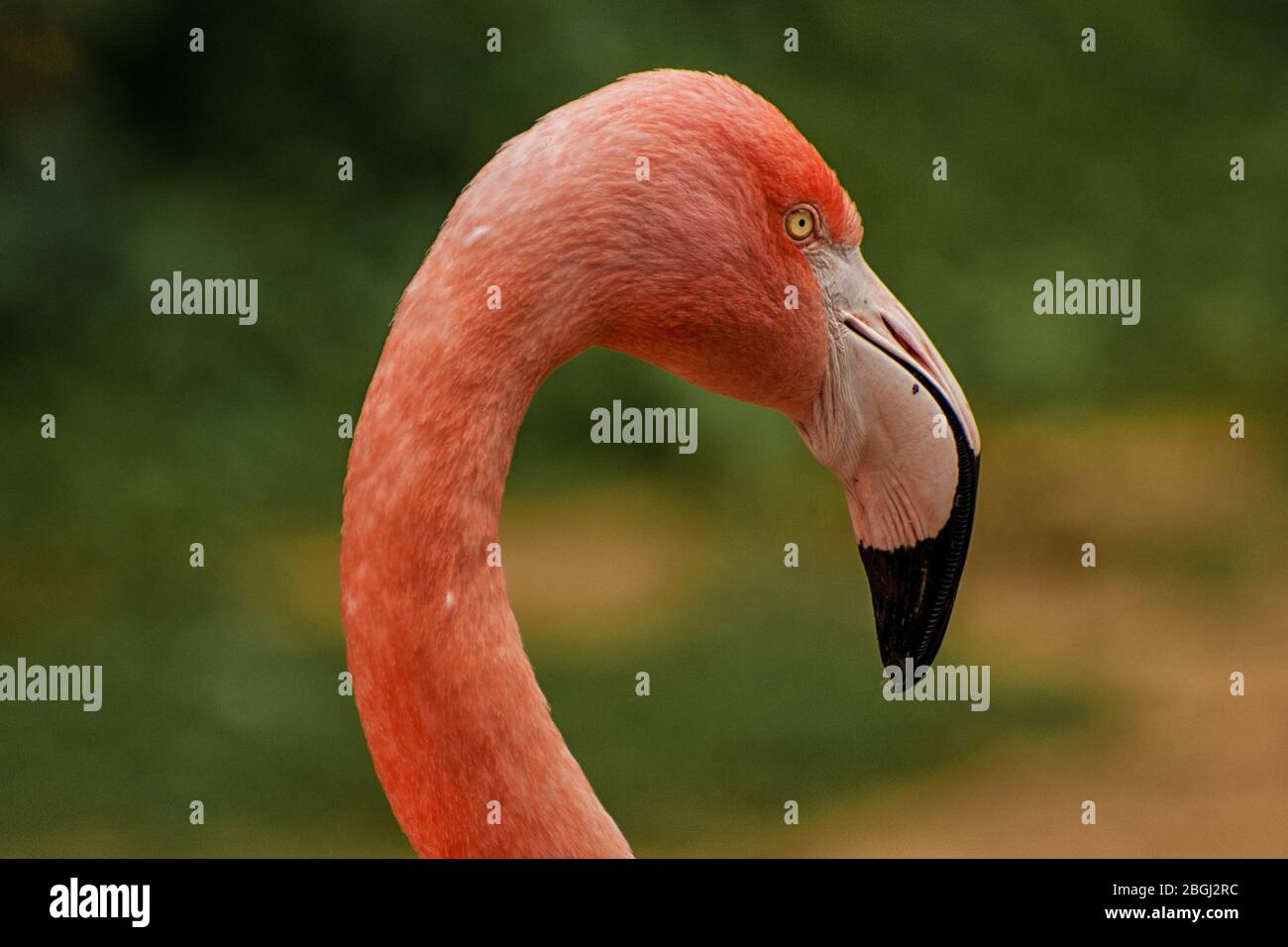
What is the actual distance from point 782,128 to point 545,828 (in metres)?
0.68

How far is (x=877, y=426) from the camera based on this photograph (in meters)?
1.54

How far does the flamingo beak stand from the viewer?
152cm

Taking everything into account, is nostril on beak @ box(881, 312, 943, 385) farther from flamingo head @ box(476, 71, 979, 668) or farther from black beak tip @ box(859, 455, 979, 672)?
black beak tip @ box(859, 455, 979, 672)

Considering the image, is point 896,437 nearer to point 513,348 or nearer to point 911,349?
point 911,349

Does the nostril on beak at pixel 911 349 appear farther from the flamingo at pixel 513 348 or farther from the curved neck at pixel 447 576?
the curved neck at pixel 447 576

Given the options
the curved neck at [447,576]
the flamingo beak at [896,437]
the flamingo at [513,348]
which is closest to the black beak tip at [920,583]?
the flamingo beak at [896,437]

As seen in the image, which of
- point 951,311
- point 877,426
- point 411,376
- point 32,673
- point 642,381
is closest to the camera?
point 411,376

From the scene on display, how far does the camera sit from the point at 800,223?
143cm

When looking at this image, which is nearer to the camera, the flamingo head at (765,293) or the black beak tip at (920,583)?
the flamingo head at (765,293)

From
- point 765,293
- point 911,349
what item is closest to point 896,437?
point 911,349

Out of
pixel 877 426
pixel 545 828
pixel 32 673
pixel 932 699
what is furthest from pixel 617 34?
pixel 545 828

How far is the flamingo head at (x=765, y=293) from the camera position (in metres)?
1.30

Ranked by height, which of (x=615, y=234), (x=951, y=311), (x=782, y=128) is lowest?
(x=615, y=234)

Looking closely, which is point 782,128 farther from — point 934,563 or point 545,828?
point 545,828
